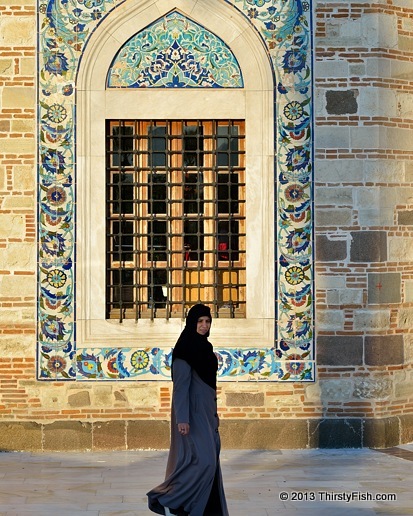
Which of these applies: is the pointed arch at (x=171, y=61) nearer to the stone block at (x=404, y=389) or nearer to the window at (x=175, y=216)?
the window at (x=175, y=216)

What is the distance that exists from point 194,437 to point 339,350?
3.69 m

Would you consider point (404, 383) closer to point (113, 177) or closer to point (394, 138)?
point (394, 138)

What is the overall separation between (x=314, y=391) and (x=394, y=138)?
2.62 meters

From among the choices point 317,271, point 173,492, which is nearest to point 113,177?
point 317,271

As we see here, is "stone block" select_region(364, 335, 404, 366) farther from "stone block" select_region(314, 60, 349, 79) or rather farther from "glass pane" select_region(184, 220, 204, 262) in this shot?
"stone block" select_region(314, 60, 349, 79)

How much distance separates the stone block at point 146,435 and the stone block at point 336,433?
1441 mm

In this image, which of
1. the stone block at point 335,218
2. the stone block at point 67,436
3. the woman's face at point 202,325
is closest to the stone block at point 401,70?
the stone block at point 335,218

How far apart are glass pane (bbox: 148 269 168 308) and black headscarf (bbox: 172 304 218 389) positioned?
135 inches

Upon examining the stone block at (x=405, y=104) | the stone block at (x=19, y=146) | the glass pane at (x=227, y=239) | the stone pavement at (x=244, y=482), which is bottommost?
the stone pavement at (x=244, y=482)

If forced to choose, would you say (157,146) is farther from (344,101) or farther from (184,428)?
(184,428)

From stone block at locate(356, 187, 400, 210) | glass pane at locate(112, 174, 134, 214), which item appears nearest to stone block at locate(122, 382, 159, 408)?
glass pane at locate(112, 174, 134, 214)

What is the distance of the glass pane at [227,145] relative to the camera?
38.1ft

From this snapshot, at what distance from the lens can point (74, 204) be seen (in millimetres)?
11367

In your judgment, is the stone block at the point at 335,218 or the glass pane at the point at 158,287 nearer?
the stone block at the point at 335,218
